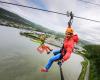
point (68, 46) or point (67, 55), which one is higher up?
point (68, 46)

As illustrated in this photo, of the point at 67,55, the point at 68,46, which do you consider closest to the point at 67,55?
the point at 67,55

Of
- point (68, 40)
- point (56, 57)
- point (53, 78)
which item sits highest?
point (68, 40)

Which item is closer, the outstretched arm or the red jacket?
the outstretched arm

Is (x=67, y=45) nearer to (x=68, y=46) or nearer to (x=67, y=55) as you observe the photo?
(x=68, y=46)

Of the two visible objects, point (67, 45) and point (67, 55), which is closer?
point (67, 55)

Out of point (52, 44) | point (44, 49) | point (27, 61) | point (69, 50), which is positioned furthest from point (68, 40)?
point (52, 44)

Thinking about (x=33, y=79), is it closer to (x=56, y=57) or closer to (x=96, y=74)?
(x=96, y=74)

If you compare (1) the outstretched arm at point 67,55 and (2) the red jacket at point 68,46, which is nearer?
Answer: (1) the outstretched arm at point 67,55

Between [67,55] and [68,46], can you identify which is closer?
[67,55]

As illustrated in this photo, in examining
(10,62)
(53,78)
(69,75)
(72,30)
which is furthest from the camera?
(10,62)

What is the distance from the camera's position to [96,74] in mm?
44438

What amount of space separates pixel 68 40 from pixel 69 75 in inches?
1547

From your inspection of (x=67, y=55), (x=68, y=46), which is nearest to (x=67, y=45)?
(x=68, y=46)

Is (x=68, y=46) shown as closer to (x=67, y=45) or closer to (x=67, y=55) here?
(x=67, y=45)
